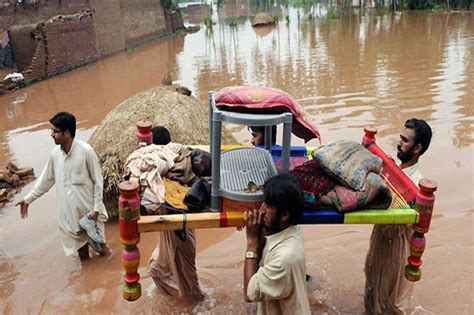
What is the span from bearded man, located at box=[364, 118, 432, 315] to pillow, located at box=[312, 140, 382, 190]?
58 cm

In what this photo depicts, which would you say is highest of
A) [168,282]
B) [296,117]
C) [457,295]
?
[296,117]

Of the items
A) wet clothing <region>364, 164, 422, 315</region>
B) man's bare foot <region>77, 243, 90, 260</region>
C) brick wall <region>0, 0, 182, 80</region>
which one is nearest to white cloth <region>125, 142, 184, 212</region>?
wet clothing <region>364, 164, 422, 315</region>

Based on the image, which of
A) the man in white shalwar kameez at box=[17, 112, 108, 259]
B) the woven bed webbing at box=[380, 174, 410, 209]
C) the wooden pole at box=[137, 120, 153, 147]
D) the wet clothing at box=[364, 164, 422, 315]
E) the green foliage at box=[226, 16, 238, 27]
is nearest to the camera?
the woven bed webbing at box=[380, 174, 410, 209]

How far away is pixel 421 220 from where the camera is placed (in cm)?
238

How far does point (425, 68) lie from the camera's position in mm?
12484

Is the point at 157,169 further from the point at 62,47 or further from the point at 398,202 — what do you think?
the point at 62,47

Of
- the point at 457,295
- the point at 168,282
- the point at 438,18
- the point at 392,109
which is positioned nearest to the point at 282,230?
the point at 168,282

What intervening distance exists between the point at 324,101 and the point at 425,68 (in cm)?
457

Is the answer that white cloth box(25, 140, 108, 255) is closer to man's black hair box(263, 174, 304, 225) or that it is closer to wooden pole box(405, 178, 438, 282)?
man's black hair box(263, 174, 304, 225)

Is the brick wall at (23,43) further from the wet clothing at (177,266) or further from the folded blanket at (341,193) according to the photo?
the folded blanket at (341,193)

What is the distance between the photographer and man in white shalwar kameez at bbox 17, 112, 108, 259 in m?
3.68

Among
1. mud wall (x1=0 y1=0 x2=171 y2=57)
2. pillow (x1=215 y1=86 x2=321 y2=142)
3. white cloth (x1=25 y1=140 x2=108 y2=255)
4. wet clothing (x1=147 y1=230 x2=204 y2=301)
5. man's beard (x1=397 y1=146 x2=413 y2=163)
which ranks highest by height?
mud wall (x1=0 y1=0 x2=171 y2=57)

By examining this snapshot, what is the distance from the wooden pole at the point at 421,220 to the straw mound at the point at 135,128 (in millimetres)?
3165

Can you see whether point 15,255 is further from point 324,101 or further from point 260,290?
point 324,101
